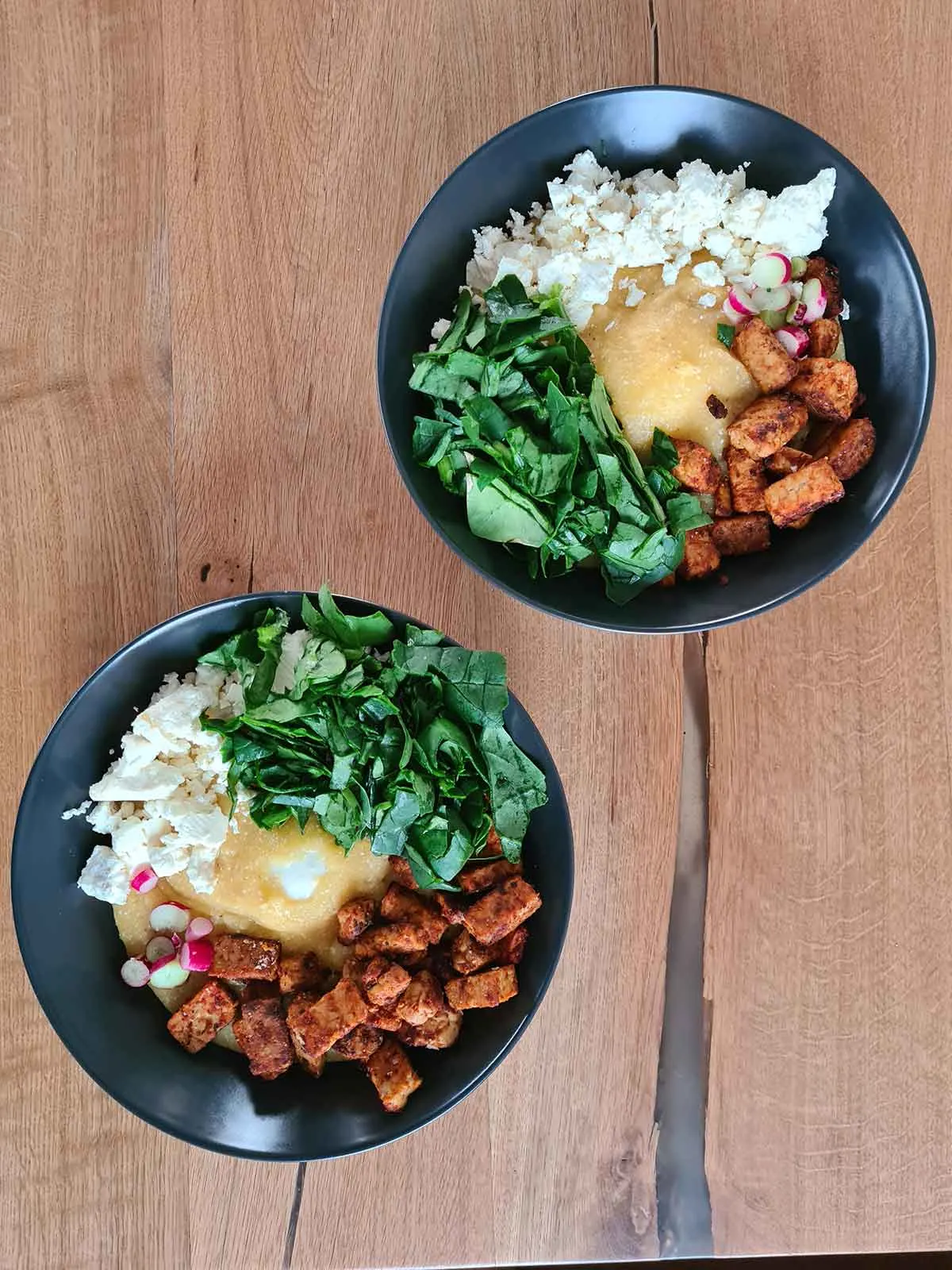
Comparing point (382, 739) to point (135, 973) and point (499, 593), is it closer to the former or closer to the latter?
point (499, 593)

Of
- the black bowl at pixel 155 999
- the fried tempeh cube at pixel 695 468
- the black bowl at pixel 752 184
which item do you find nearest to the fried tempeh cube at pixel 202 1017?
the black bowl at pixel 155 999

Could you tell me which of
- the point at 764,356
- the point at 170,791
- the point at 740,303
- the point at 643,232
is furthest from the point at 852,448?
the point at 170,791

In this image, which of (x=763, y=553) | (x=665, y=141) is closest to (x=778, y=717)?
(x=763, y=553)

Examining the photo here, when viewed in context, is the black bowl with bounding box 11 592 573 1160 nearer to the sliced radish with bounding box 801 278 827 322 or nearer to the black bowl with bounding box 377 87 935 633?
the black bowl with bounding box 377 87 935 633

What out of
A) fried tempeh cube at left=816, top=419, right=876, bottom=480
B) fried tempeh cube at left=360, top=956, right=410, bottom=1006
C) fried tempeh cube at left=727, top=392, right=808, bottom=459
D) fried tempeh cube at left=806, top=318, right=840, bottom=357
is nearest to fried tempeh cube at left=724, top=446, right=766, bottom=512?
fried tempeh cube at left=727, top=392, right=808, bottom=459

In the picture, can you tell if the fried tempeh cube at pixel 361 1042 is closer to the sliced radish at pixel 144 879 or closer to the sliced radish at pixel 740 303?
the sliced radish at pixel 144 879

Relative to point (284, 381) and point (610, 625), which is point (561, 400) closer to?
point (610, 625)
